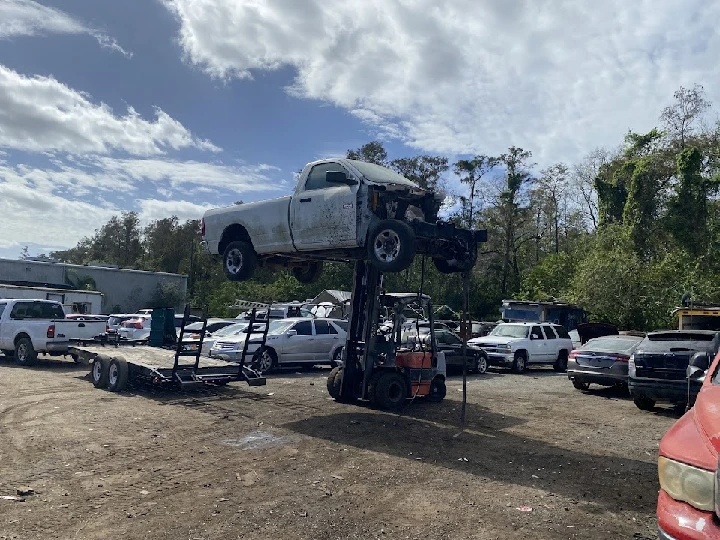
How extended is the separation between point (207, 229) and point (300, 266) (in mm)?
1764

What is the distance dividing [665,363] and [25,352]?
15.3m

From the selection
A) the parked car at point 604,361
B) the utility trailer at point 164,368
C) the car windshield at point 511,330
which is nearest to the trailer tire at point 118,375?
the utility trailer at point 164,368

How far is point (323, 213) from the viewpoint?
9117 millimetres

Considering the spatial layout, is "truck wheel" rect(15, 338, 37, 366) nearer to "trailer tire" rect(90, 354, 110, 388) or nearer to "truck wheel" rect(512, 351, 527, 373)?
"trailer tire" rect(90, 354, 110, 388)

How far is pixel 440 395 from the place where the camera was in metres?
12.3

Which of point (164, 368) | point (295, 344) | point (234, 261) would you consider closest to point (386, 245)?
point (234, 261)

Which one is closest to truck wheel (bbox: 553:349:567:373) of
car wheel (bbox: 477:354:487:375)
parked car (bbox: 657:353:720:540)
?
car wheel (bbox: 477:354:487:375)

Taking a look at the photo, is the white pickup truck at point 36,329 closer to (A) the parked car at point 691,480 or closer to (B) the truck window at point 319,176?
(B) the truck window at point 319,176

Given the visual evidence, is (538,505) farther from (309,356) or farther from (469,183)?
(469,183)

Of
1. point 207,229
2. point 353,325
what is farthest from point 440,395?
point 207,229

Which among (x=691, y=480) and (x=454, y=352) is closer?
(x=691, y=480)

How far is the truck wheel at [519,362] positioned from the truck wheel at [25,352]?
44.9 feet

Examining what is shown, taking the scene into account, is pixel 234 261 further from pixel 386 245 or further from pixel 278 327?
pixel 278 327

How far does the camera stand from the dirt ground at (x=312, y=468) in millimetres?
5207
